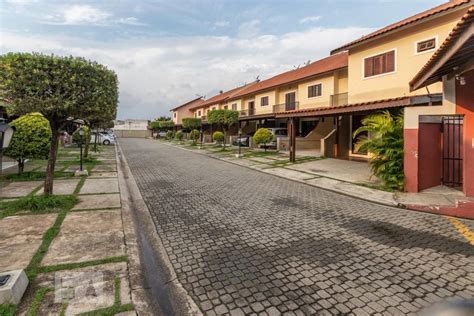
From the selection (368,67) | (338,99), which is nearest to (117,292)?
(368,67)

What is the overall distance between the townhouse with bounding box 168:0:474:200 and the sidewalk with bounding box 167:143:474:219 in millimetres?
658

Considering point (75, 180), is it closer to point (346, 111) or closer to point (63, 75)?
point (63, 75)

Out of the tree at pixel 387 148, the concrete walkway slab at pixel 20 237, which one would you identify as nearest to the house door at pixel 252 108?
the tree at pixel 387 148

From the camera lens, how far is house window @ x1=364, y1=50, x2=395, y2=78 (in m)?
13.8

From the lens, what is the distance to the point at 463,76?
24.0 feet

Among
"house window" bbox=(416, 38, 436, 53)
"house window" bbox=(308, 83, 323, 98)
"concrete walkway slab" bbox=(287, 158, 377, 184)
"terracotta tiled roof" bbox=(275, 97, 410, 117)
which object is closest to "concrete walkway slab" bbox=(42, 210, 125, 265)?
"concrete walkway slab" bbox=(287, 158, 377, 184)

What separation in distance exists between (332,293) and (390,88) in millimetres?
13449

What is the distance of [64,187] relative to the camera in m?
9.20

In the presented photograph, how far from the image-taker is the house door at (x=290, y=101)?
25.1 metres

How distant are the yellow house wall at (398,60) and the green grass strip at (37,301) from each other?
14.7 metres

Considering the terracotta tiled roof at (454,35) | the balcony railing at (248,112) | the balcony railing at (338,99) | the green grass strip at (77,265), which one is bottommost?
the green grass strip at (77,265)

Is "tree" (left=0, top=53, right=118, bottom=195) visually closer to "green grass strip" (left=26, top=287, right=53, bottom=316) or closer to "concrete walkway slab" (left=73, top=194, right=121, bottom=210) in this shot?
"concrete walkway slab" (left=73, top=194, right=121, bottom=210)

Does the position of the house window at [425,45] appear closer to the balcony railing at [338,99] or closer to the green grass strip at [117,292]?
the balcony railing at [338,99]

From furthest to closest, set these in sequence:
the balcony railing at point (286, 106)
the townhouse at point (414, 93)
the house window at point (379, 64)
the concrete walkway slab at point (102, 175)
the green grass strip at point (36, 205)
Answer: the balcony railing at point (286, 106) < the house window at point (379, 64) < the concrete walkway slab at point (102, 175) < the townhouse at point (414, 93) < the green grass strip at point (36, 205)
